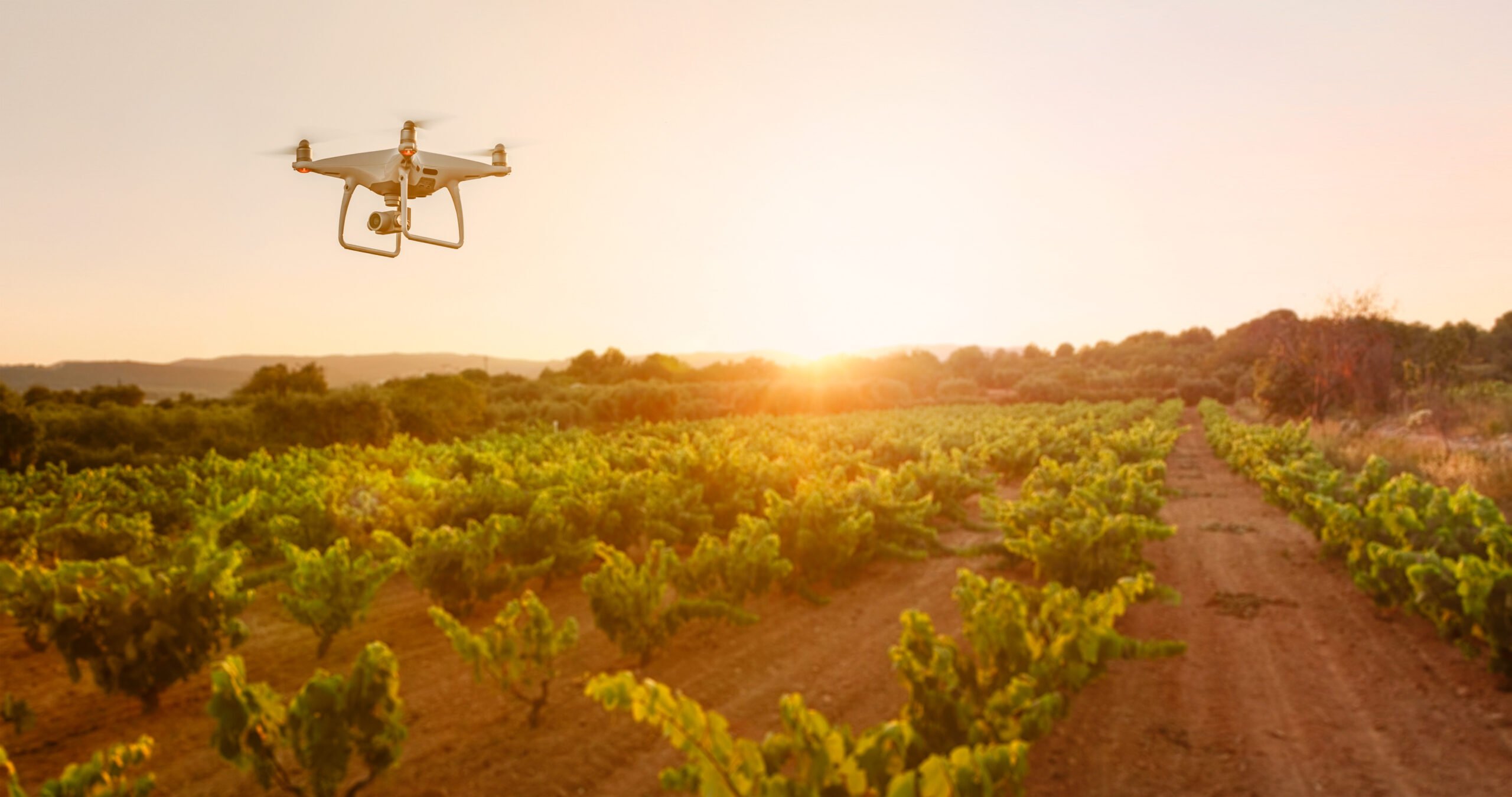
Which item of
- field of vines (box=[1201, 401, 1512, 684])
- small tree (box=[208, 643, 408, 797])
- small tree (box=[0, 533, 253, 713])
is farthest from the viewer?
field of vines (box=[1201, 401, 1512, 684])

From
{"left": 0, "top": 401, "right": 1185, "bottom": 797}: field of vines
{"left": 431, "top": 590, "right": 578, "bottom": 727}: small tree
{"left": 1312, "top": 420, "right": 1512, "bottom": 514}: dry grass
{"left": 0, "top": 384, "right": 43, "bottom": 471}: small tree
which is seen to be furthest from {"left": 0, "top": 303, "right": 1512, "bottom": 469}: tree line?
{"left": 431, "top": 590, "right": 578, "bottom": 727}: small tree

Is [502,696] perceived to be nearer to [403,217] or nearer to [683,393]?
[403,217]

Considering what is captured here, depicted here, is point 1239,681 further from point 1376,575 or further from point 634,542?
point 634,542

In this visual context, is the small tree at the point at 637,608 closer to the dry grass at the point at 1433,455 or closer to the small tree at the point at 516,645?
the small tree at the point at 516,645

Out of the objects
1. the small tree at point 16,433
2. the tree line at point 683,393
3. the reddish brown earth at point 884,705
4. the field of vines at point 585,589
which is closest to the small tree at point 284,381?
the tree line at point 683,393

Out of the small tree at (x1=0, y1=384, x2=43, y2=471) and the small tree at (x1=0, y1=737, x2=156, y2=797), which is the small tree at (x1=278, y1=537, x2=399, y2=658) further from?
the small tree at (x1=0, y1=384, x2=43, y2=471)

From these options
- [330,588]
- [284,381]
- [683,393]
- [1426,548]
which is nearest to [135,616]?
[330,588]

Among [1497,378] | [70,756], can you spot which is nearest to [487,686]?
[70,756]
